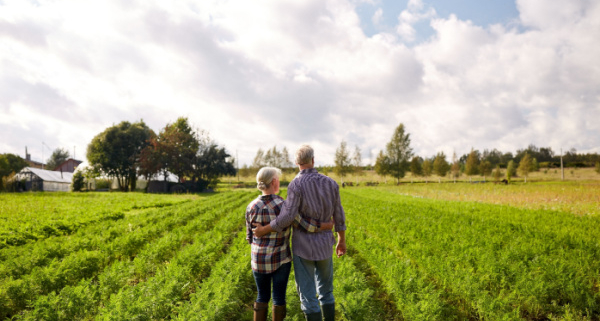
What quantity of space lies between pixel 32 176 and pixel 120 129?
40.5 ft

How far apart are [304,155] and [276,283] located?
1.48m

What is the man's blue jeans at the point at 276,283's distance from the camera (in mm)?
3316

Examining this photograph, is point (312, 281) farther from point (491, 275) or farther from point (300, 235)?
point (491, 275)

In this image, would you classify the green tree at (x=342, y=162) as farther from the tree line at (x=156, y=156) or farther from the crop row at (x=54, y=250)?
the crop row at (x=54, y=250)

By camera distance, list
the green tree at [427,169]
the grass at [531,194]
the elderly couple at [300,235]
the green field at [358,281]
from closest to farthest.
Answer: the elderly couple at [300,235] < the green field at [358,281] < the grass at [531,194] < the green tree at [427,169]

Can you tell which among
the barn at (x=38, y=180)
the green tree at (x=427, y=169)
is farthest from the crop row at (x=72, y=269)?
the green tree at (x=427, y=169)

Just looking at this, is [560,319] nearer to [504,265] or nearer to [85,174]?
[504,265]

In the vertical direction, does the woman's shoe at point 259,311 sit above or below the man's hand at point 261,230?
below

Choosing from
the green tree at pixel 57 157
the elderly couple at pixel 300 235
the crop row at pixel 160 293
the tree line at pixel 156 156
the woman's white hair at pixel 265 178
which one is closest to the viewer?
the elderly couple at pixel 300 235

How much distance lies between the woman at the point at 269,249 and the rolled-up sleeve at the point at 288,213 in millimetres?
146

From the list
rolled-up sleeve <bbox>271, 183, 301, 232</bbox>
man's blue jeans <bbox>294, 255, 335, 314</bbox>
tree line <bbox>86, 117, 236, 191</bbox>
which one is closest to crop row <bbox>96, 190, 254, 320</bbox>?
man's blue jeans <bbox>294, 255, 335, 314</bbox>

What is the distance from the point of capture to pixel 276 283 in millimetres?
3324

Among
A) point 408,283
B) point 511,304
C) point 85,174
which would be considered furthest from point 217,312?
point 85,174

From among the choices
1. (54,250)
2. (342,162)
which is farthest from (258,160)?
(54,250)
